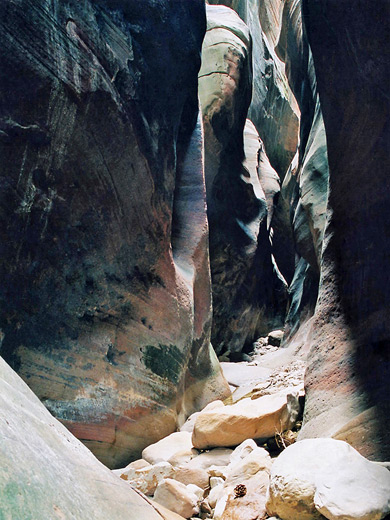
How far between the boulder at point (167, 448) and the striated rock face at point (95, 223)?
0.74ft

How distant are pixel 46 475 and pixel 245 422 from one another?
205 cm

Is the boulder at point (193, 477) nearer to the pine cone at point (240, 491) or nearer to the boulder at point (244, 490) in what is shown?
the boulder at point (244, 490)

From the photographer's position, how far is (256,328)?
533 inches

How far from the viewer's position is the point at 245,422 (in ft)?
10.3

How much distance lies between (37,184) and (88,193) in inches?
20.3

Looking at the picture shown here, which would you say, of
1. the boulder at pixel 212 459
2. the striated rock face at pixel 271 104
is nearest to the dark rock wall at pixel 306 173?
the striated rock face at pixel 271 104

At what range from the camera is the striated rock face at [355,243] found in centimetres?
282

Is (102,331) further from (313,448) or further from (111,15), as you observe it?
(111,15)

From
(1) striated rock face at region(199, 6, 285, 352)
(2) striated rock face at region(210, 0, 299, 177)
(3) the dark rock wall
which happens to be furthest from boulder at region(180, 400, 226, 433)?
(2) striated rock face at region(210, 0, 299, 177)

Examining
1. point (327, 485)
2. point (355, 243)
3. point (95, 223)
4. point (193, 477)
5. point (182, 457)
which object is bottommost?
Answer: point (182, 457)

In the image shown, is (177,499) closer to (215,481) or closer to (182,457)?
(215,481)

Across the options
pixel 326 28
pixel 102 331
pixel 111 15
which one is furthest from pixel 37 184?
pixel 326 28

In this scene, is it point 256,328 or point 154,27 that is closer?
point 154,27

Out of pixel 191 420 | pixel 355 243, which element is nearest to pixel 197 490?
pixel 355 243
